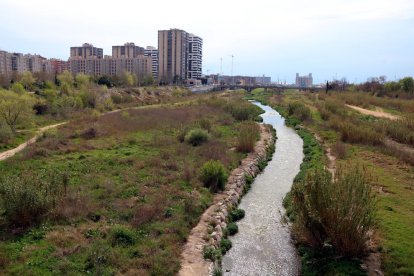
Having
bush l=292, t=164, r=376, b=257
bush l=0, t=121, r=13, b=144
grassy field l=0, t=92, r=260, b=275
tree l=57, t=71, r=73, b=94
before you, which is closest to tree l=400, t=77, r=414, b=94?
grassy field l=0, t=92, r=260, b=275

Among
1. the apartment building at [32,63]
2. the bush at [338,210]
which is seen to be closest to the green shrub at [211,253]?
the bush at [338,210]

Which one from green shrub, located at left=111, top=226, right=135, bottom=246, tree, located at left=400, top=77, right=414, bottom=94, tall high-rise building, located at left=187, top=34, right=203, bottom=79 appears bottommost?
green shrub, located at left=111, top=226, right=135, bottom=246

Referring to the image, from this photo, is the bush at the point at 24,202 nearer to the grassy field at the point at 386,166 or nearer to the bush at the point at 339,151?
the grassy field at the point at 386,166

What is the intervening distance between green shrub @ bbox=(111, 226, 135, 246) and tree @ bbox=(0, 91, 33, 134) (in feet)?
75.7

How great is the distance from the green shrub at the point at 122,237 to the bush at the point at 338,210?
245 inches

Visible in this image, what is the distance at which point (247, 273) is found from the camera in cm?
1238

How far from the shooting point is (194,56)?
15900 cm

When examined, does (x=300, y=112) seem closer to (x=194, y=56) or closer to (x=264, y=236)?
(x=264, y=236)

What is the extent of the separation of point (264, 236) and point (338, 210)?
4.39m

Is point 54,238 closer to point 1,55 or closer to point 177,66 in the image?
point 1,55

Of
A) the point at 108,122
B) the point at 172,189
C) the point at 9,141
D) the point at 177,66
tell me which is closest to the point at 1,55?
the point at 177,66

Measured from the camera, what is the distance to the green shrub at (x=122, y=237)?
12519 millimetres

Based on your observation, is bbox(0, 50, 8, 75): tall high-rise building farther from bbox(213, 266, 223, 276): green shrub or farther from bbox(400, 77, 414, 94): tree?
bbox(213, 266, 223, 276): green shrub

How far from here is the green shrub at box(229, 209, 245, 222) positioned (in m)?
16.8
